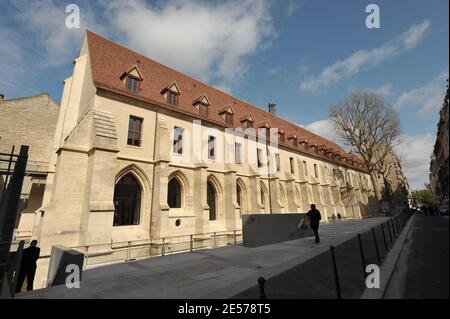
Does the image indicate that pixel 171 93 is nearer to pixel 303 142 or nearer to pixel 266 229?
pixel 266 229

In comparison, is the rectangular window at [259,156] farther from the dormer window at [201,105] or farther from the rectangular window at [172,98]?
the rectangular window at [172,98]

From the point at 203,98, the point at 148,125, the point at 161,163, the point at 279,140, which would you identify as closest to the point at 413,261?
the point at 161,163

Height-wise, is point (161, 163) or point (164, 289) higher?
point (161, 163)

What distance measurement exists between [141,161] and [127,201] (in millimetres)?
2668

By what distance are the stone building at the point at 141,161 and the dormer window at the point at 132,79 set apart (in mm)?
71

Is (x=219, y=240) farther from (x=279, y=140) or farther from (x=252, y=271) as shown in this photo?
(x=279, y=140)

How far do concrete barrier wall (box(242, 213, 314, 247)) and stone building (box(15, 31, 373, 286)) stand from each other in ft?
13.9

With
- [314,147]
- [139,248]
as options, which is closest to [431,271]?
[139,248]

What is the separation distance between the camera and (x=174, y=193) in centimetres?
1680

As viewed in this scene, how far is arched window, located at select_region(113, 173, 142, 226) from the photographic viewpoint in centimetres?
1377

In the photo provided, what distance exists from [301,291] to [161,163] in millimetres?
11531

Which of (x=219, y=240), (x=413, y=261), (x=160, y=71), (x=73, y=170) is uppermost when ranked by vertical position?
(x=160, y=71)

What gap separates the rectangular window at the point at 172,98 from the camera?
17.8 m

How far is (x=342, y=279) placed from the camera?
6.05 m
